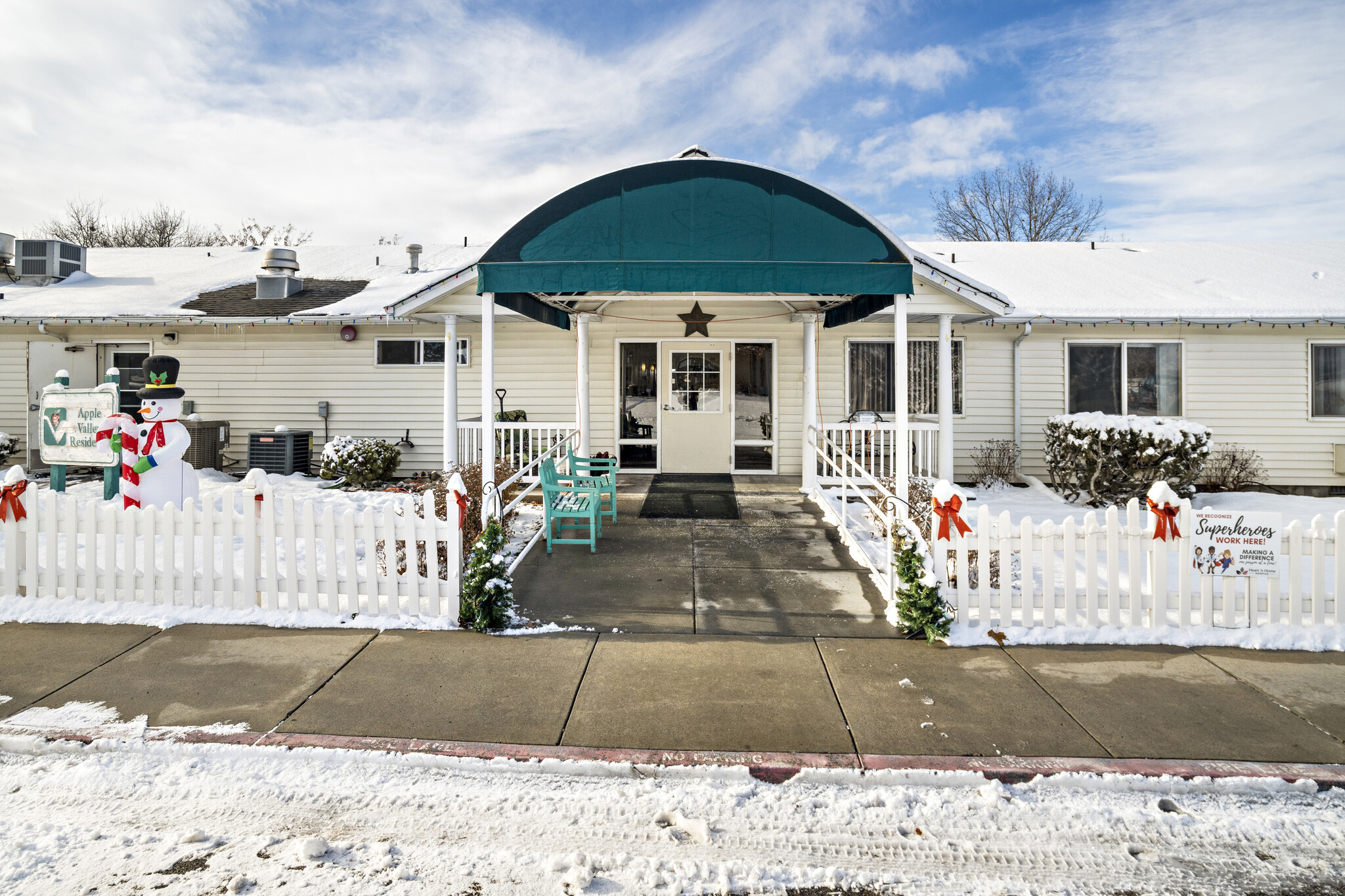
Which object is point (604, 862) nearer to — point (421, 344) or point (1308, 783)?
point (1308, 783)

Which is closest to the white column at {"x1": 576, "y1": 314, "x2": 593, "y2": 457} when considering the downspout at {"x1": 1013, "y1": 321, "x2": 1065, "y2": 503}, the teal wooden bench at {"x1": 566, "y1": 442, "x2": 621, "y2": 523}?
the teal wooden bench at {"x1": 566, "y1": 442, "x2": 621, "y2": 523}

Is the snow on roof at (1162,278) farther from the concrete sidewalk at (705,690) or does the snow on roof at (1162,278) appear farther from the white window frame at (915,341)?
the concrete sidewalk at (705,690)

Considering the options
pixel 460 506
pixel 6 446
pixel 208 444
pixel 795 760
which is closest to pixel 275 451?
pixel 208 444

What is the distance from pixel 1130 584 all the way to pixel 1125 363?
25.5ft

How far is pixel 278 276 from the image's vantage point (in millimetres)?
12469

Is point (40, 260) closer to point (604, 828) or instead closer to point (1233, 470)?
point (604, 828)

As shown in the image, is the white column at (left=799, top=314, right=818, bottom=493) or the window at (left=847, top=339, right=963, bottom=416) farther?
the window at (left=847, top=339, right=963, bottom=416)

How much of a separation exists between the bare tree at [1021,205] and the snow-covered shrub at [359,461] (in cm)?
2475

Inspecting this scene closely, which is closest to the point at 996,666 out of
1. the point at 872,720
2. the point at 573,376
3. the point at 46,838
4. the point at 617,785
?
the point at 872,720

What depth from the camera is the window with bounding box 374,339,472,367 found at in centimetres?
1185

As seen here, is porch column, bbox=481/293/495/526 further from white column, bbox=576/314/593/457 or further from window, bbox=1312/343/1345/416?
window, bbox=1312/343/1345/416

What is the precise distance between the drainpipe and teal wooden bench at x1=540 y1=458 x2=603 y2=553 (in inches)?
285

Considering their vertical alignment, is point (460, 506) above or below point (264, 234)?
below

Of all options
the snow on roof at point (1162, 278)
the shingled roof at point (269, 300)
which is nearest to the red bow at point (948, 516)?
the snow on roof at point (1162, 278)
